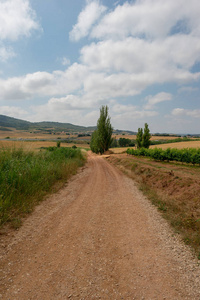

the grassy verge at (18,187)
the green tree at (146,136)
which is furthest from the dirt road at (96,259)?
the green tree at (146,136)

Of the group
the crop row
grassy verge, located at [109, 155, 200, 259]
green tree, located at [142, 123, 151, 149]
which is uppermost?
green tree, located at [142, 123, 151, 149]

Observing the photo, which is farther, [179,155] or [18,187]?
[179,155]

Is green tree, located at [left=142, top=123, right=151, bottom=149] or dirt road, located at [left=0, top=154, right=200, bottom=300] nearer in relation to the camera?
dirt road, located at [left=0, top=154, right=200, bottom=300]

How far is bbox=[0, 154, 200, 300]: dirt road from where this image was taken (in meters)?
3.05

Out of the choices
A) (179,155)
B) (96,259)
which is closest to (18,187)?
(96,259)

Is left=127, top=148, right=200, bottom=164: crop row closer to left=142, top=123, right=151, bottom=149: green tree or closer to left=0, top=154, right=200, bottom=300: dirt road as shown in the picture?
left=142, top=123, right=151, bottom=149: green tree

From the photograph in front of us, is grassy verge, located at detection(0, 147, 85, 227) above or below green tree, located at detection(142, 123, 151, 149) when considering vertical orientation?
below

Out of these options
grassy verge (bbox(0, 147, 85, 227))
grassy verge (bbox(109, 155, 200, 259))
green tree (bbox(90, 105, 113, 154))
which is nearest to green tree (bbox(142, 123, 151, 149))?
green tree (bbox(90, 105, 113, 154))

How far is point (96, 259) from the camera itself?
12.7ft

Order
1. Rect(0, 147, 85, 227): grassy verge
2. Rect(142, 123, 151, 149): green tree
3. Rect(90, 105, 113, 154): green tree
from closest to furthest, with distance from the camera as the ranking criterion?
Rect(0, 147, 85, 227): grassy verge, Rect(142, 123, 151, 149): green tree, Rect(90, 105, 113, 154): green tree

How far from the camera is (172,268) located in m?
3.66

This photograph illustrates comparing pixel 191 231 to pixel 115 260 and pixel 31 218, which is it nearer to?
pixel 115 260

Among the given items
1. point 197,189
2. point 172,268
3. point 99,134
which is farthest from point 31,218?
point 99,134

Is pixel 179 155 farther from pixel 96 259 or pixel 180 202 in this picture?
pixel 96 259
